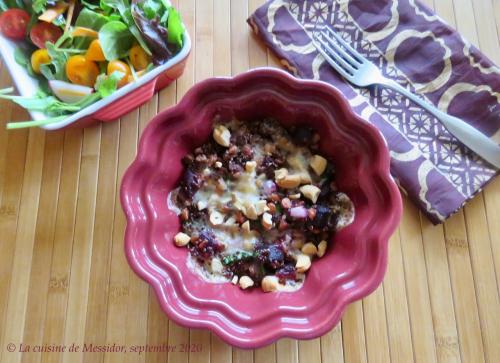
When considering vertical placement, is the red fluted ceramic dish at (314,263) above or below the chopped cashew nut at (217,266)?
above

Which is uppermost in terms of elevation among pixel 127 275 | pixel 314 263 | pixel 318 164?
pixel 318 164

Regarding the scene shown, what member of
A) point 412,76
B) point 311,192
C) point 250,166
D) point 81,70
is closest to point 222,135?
point 250,166

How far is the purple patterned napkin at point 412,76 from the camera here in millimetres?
796

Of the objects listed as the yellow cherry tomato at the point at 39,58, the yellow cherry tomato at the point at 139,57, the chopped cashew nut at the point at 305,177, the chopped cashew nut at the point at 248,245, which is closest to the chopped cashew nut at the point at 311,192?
the chopped cashew nut at the point at 305,177

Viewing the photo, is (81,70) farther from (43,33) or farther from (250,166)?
(250,166)

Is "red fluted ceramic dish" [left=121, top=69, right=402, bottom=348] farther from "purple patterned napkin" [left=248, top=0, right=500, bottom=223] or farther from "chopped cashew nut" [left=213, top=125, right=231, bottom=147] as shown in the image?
"purple patterned napkin" [left=248, top=0, right=500, bottom=223]

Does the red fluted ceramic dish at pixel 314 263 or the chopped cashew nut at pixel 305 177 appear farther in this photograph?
the chopped cashew nut at pixel 305 177

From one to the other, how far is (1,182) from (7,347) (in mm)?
304

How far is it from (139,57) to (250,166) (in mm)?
287

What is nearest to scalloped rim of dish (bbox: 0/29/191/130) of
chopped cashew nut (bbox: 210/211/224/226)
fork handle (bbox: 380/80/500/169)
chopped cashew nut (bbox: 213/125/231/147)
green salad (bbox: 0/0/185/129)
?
green salad (bbox: 0/0/185/129)

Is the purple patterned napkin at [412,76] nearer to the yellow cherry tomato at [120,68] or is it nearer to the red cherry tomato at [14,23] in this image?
the yellow cherry tomato at [120,68]

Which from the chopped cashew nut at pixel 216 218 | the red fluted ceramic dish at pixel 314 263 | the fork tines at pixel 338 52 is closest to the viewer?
the red fluted ceramic dish at pixel 314 263

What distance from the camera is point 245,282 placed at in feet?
2.29

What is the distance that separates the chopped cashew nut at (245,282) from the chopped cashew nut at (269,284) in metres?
0.02
